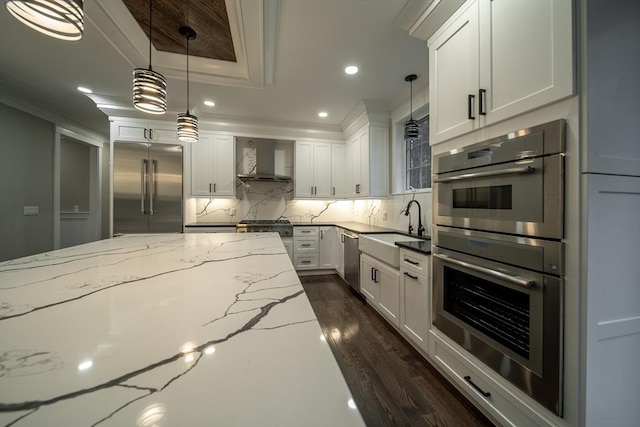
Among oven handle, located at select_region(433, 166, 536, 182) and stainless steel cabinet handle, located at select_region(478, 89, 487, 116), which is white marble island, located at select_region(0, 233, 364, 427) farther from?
stainless steel cabinet handle, located at select_region(478, 89, 487, 116)

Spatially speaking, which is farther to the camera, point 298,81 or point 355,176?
point 355,176

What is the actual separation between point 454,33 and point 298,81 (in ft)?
5.43

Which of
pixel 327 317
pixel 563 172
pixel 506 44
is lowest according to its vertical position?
pixel 327 317

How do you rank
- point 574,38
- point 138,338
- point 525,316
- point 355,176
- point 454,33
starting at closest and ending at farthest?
point 138,338 < point 574,38 < point 525,316 < point 454,33 < point 355,176

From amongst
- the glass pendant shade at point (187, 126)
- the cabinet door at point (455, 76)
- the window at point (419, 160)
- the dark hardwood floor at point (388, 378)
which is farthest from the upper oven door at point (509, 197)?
the glass pendant shade at point (187, 126)

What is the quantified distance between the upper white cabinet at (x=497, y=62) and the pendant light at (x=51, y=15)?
184 cm

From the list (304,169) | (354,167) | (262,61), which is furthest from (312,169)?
(262,61)

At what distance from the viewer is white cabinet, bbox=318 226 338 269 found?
4.08m

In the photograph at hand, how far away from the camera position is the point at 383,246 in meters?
2.40

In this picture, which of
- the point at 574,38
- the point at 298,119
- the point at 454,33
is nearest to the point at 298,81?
the point at 298,119

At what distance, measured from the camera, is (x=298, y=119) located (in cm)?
389

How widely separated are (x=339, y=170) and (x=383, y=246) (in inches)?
89.5

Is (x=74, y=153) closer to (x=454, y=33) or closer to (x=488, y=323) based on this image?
(x=454, y=33)

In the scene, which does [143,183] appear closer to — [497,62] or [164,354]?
[164,354]
